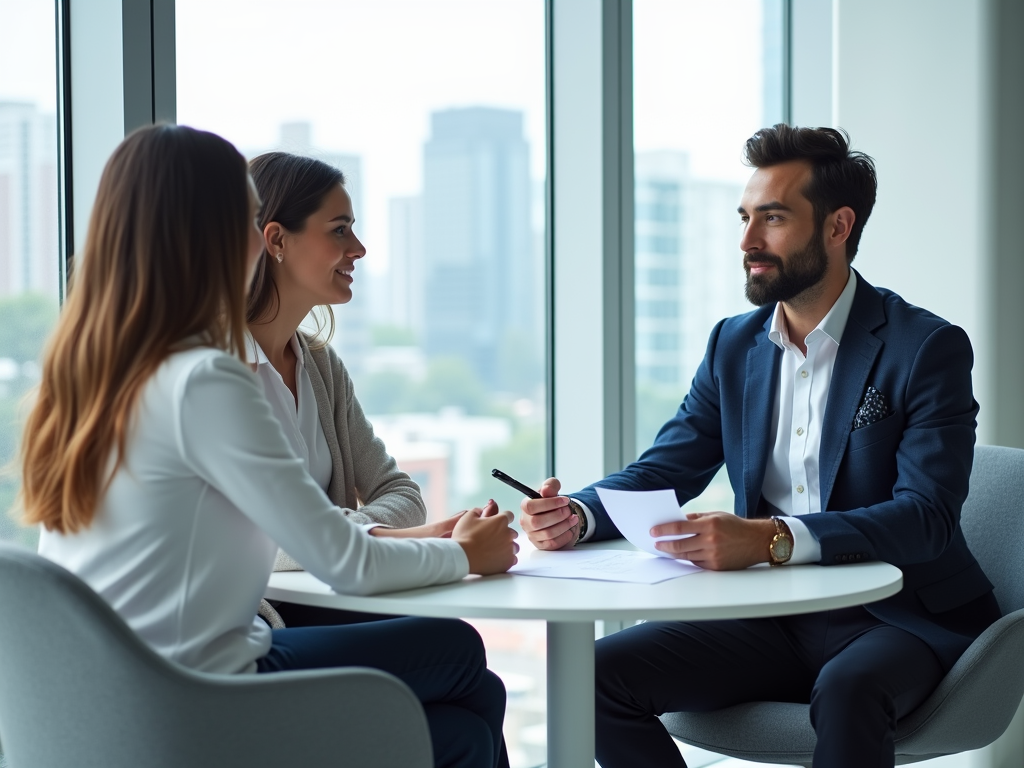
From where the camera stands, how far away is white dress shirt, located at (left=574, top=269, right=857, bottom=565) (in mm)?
→ 2252

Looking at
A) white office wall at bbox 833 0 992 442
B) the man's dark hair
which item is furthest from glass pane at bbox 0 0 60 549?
white office wall at bbox 833 0 992 442

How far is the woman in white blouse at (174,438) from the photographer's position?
1.35 m

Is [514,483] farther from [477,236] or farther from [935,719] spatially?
[477,236]

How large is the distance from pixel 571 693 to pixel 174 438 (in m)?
0.80

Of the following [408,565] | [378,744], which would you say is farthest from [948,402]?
[378,744]

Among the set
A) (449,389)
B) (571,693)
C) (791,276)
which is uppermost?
(791,276)

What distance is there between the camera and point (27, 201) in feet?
7.02

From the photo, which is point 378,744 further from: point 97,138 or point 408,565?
point 97,138

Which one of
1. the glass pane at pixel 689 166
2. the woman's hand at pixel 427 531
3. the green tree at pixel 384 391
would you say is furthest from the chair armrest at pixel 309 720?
the glass pane at pixel 689 166

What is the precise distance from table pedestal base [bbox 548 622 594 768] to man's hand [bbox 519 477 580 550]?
10.2 inches

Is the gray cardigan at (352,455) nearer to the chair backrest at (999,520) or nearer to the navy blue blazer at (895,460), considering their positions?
the navy blue blazer at (895,460)

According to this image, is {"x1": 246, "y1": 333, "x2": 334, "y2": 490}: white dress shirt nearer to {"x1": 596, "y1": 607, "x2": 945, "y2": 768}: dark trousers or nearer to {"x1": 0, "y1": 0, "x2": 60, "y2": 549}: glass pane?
{"x1": 0, "y1": 0, "x2": 60, "y2": 549}: glass pane

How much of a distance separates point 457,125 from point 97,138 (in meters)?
1.14

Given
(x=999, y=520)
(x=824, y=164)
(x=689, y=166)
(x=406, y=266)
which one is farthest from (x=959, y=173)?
(x=406, y=266)
